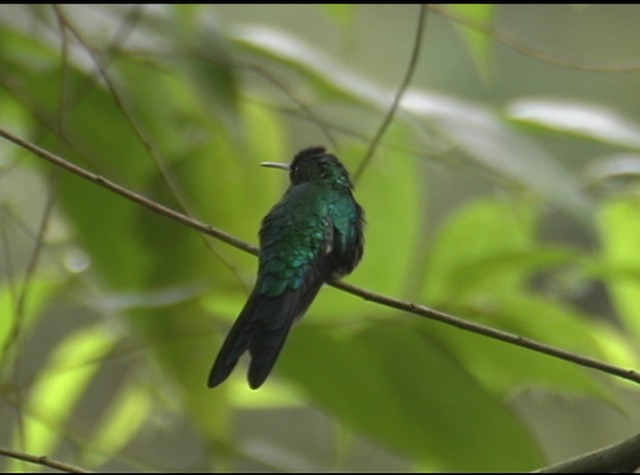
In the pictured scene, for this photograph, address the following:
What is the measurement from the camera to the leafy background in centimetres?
157

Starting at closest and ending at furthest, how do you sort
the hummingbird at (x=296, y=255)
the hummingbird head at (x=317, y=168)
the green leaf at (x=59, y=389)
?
1. the hummingbird at (x=296, y=255)
2. the hummingbird head at (x=317, y=168)
3. the green leaf at (x=59, y=389)

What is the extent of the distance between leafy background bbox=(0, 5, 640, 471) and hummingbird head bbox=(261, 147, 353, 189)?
0.12ft

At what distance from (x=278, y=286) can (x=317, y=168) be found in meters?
0.40

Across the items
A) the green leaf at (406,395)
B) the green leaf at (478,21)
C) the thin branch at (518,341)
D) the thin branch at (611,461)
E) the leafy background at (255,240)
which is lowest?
the thin branch at (611,461)

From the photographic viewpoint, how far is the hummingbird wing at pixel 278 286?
1.03 metres

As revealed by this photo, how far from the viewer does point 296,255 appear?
4.30 feet

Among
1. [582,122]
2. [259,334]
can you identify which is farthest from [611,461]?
[582,122]

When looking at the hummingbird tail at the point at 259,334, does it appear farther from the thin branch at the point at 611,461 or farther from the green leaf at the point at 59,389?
the green leaf at the point at 59,389

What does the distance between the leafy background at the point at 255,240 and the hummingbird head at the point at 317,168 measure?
0.12ft

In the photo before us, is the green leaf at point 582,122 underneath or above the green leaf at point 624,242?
above

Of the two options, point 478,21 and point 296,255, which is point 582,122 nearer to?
→ point 478,21

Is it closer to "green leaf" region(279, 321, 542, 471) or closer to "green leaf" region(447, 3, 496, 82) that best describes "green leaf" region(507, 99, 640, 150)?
"green leaf" region(447, 3, 496, 82)

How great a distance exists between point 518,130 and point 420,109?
0.48 feet

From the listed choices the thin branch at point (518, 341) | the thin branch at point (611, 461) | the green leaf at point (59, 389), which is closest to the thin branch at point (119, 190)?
the thin branch at point (518, 341)
